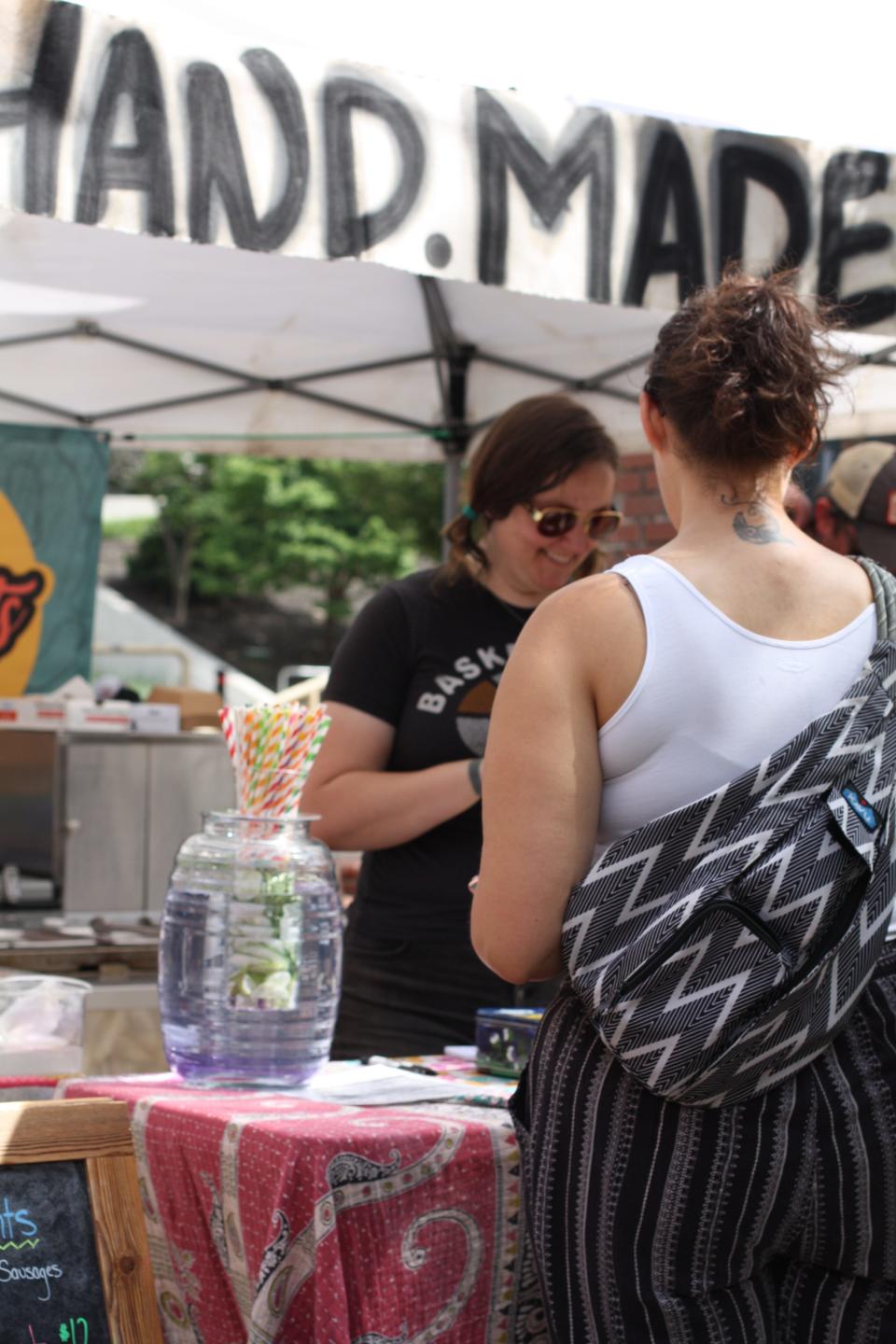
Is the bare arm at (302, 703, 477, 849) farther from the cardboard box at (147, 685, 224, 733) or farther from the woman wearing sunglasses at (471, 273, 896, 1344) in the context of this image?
the cardboard box at (147, 685, 224, 733)

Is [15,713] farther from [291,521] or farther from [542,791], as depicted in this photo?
[291,521]

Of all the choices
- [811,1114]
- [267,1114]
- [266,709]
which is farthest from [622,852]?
[266,709]

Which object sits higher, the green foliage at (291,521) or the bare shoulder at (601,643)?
the bare shoulder at (601,643)

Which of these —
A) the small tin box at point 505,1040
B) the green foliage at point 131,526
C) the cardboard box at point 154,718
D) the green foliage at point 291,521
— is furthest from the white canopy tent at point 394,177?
the green foliage at point 131,526

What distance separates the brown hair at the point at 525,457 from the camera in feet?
8.98

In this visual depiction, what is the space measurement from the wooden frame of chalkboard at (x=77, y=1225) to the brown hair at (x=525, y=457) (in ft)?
4.34

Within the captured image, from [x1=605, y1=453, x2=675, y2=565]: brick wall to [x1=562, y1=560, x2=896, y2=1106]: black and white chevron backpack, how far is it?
4648mm

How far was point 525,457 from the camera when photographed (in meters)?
2.74

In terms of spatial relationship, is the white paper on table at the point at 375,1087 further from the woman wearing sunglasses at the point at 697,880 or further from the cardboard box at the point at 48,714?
the cardboard box at the point at 48,714

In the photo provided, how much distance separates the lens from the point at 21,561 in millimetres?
5898

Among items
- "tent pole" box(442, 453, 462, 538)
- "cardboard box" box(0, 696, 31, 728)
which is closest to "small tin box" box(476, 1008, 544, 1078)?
"tent pole" box(442, 453, 462, 538)

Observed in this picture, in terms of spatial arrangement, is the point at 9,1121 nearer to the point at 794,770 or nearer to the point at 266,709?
the point at 266,709

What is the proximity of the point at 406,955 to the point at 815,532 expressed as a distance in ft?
4.58

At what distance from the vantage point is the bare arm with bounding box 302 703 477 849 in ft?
8.34
